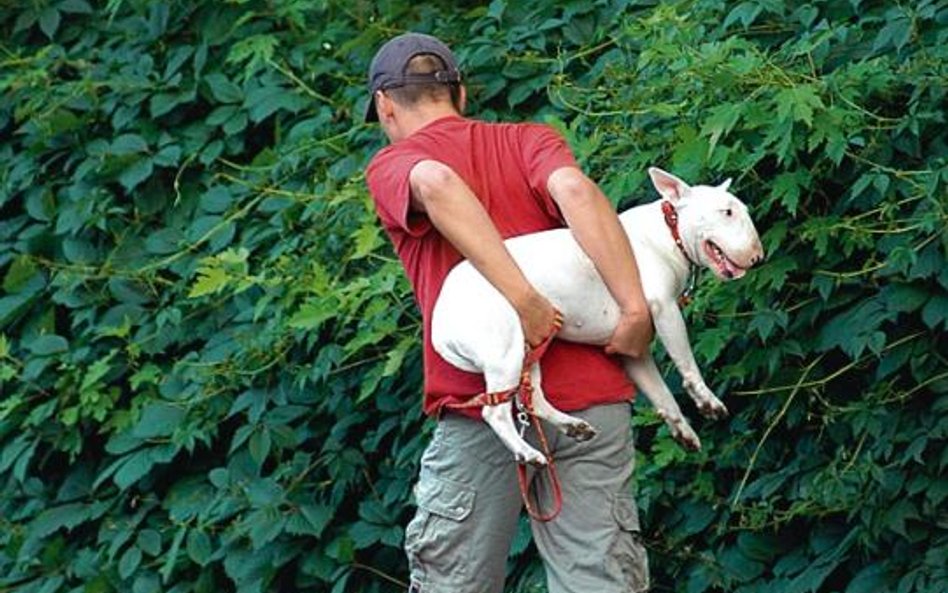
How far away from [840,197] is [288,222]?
188 centimetres

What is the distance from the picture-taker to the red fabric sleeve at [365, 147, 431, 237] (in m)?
4.74

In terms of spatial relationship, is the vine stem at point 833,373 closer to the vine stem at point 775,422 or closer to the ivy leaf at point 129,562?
the vine stem at point 775,422

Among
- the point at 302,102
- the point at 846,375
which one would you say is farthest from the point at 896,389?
the point at 302,102

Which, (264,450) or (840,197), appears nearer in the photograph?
(840,197)

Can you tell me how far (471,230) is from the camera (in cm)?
464

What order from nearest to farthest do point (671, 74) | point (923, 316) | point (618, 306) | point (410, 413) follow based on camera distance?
point (618, 306), point (923, 316), point (671, 74), point (410, 413)

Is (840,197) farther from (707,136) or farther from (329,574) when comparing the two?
(329,574)

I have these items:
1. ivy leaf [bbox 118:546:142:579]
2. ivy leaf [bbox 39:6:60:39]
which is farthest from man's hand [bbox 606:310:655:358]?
ivy leaf [bbox 39:6:60:39]

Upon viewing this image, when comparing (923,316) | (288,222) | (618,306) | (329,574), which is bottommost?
(329,574)

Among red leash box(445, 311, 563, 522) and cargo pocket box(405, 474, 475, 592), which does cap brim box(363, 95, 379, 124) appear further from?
cargo pocket box(405, 474, 475, 592)

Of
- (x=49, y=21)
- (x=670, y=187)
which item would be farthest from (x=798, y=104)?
(x=49, y=21)

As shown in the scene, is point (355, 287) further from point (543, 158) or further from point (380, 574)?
point (543, 158)

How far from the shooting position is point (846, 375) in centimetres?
620

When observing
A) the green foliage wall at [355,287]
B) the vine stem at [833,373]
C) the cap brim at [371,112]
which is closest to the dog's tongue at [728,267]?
the cap brim at [371,112]
